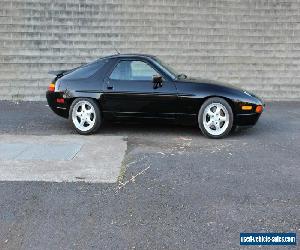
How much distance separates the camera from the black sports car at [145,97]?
6832 millimetres

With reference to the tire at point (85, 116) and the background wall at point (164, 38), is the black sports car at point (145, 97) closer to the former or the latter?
the tire at point (85, 116)

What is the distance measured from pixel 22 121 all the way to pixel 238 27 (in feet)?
19.8

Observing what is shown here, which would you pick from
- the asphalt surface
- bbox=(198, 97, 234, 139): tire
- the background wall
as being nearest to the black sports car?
bbox=(198, 97, 234, 139): tire

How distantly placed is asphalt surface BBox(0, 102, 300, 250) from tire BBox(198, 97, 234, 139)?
41 centimetres

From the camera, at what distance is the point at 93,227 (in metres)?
3.61

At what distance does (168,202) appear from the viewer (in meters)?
4.14

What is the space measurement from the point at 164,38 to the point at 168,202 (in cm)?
733

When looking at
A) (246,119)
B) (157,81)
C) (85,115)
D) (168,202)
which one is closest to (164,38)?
(157,81)

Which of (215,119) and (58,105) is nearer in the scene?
(215,119)

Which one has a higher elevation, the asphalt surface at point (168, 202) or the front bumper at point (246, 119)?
the front bumper at point (246, 119)

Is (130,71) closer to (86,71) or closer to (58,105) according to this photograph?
(86,71)

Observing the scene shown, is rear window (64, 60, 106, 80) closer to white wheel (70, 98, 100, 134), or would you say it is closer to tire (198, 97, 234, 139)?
white wheel (70, 98, 100, 134)

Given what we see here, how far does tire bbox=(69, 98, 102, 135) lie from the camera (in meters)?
7.05

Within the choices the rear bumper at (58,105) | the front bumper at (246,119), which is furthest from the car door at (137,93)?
the front bumper at (246,119)
